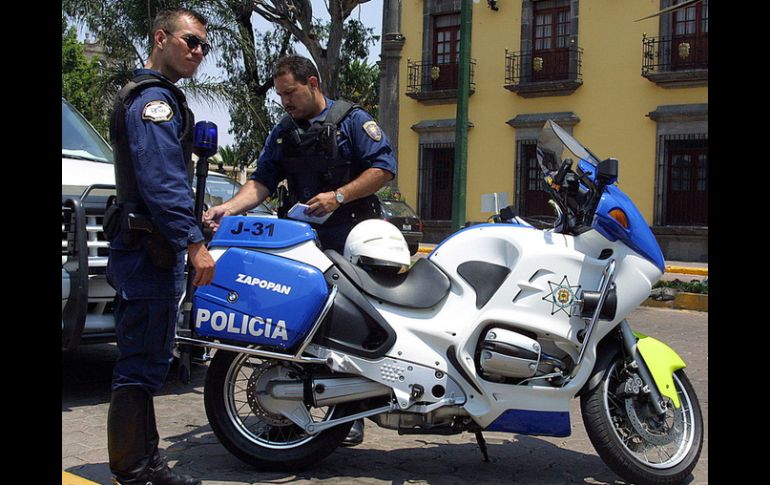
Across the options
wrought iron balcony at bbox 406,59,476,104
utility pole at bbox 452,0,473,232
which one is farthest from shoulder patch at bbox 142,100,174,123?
wrought iron balcony at bbox 406,59,476,104

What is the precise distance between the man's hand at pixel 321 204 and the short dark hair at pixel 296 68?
61 centimetres

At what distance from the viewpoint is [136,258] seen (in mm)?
3318

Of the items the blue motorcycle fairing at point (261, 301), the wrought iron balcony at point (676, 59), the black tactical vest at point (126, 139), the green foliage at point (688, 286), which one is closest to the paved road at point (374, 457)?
the blue motorcycle fairing at point (261, 301)

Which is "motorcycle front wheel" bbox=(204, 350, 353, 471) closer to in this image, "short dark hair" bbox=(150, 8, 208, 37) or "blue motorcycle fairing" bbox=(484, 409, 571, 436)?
"blue motorcycle fairing" bbox=(484, 409, 571, 436)

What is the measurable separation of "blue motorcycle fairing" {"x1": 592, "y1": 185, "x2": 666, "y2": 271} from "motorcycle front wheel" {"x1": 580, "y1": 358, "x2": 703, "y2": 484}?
1.64 ft

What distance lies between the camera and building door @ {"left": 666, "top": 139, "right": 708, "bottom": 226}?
21.8 metres

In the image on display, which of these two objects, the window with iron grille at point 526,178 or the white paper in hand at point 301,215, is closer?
the white paper in hand at point 301,215

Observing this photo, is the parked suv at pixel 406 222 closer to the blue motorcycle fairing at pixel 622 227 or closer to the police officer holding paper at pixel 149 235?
the blue motorcycle fairing at pixel 622 227

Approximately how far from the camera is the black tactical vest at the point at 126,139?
10.8 feet

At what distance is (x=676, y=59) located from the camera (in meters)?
22.0

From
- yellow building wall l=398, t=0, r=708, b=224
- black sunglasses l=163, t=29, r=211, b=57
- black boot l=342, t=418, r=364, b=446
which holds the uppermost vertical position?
yellow building wall l=398, t=0, r=708, b=224
